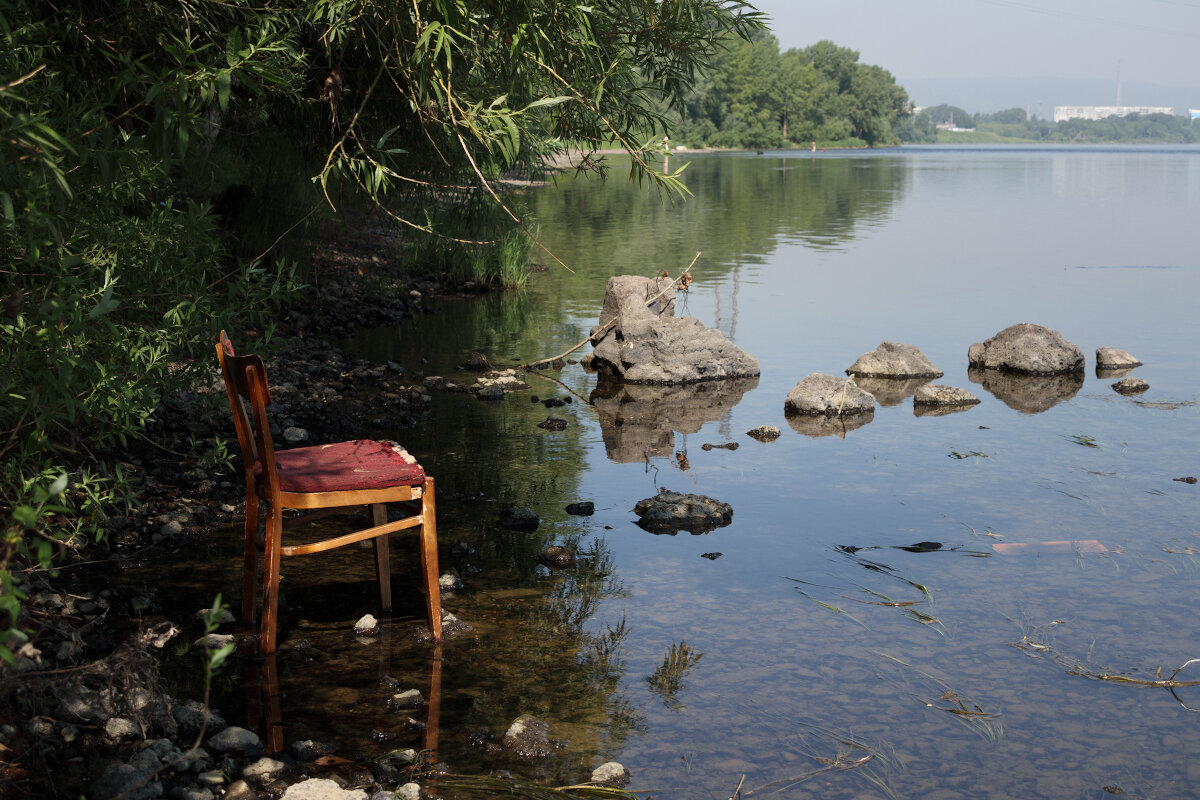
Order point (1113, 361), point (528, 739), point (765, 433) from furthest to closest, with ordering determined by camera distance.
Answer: point (1113, 361), point (765, 433), point (528, 739)

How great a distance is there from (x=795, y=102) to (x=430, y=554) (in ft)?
495

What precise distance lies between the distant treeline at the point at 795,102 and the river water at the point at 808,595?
109 m

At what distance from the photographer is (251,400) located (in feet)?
15.2

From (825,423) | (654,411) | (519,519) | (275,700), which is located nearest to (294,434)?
(519,519)

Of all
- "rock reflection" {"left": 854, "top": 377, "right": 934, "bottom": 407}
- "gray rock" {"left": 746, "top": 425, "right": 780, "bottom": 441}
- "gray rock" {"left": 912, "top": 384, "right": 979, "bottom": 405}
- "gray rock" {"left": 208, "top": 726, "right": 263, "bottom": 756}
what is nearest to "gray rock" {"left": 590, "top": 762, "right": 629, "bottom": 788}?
"gray rock" {"left": 208, "top": 726, "right": 263, "bottom": 756}

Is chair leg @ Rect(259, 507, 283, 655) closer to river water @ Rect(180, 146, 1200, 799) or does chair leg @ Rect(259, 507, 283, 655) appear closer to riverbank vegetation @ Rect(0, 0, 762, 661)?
river water @ Rect(180, 146, 1200, 799)

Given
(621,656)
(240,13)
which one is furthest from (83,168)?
(621,656)

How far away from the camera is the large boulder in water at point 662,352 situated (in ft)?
41.1

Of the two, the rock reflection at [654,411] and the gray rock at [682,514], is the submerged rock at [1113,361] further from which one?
the gray rock at [682,514]

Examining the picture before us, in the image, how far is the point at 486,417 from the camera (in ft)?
34.1

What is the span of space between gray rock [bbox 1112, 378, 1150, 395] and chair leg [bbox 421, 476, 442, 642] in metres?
9.40

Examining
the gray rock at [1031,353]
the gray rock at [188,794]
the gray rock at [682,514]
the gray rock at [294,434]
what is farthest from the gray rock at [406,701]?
the gray rock at [1031,353]

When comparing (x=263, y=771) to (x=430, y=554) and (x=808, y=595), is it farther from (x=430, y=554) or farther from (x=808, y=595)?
(x=808, y=595)

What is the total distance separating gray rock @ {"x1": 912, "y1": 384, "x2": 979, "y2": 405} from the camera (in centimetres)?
1145
